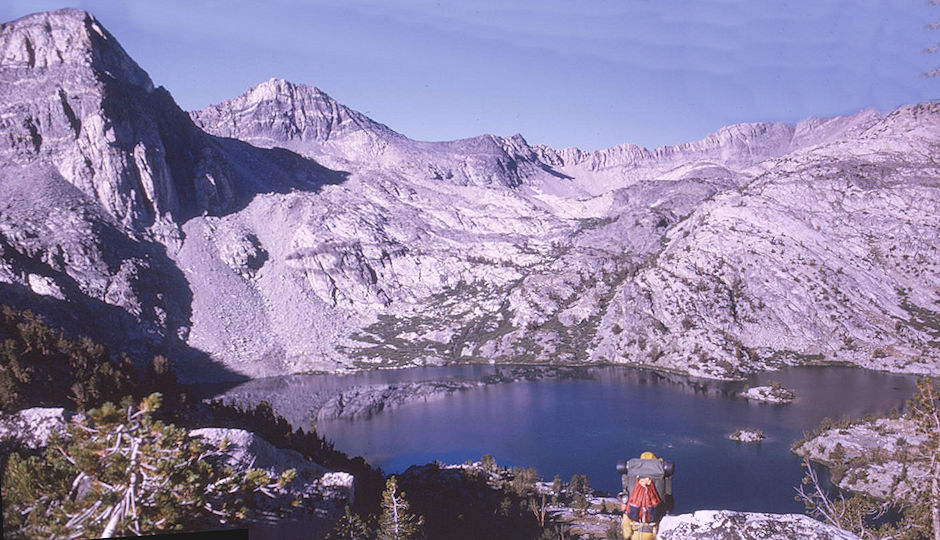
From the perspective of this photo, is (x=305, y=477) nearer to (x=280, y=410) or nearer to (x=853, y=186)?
(x=280, y=410)

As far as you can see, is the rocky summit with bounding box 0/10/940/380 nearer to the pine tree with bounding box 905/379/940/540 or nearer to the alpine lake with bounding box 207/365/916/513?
the alpine lake with bounding box 207/365/916/513

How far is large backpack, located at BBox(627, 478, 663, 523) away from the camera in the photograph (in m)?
8.62

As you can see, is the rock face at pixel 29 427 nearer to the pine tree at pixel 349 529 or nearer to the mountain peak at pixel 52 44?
the pine tree at pixel 349 529

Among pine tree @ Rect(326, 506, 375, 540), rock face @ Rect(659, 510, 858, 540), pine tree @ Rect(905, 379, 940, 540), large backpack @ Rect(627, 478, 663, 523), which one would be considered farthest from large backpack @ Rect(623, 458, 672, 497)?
pine tree @ Rect(326, 506, 375, 540)

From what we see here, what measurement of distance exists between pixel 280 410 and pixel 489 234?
9856cm

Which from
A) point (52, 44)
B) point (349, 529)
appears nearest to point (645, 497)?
point (349, 529)

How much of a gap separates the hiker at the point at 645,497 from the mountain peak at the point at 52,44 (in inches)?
6036

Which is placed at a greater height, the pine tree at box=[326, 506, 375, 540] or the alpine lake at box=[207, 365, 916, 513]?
the pine tree at box=[326, 506, 375, 540]

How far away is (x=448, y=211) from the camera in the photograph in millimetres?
176750

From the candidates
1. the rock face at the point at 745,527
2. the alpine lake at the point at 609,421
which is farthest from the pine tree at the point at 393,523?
the alpine lake at the point at 609,421

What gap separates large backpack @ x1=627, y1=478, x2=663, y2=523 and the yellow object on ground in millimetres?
73

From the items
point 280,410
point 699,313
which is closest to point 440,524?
point 280,410

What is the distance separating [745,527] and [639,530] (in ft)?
8.46

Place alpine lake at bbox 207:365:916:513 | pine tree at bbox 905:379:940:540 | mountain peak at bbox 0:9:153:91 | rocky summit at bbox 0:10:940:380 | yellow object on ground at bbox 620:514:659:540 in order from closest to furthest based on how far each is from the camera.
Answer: yellow object on ground at bbox 620:514:659:540
pine tree at bbox 905:379:940:540
alpine lake at bbox 207:365:916:513
rocky summit at bbox 0:10:940:380
mountain peak at bbox 0:9:153:91
